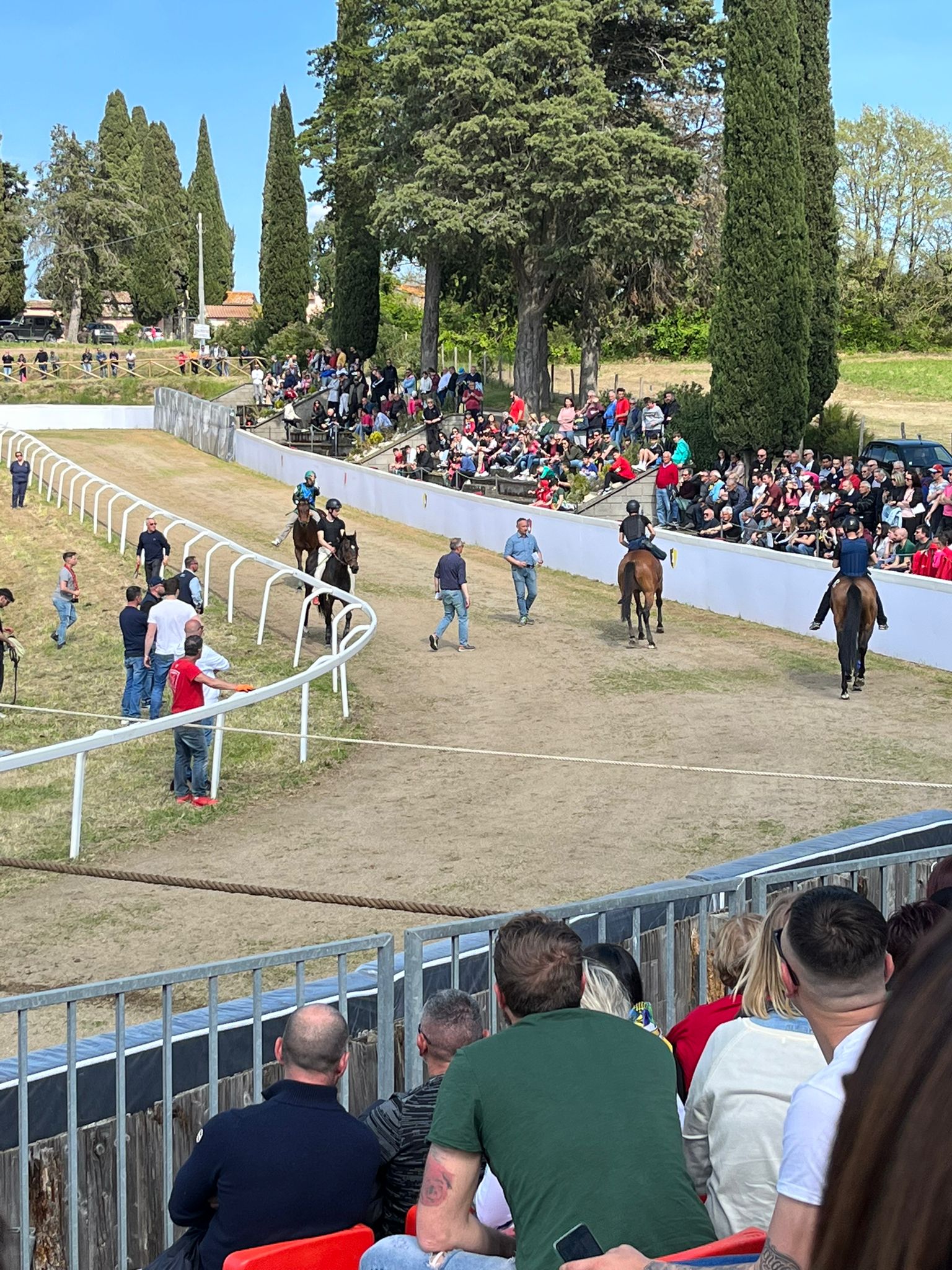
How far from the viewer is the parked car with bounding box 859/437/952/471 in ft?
91.0

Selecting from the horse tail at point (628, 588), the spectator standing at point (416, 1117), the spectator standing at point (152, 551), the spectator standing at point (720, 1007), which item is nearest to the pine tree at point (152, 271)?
the spectator standing at point (152, 551)

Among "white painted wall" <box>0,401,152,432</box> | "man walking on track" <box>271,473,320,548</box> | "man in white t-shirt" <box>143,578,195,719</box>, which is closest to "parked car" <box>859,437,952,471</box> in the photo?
"man walking on track" <box>271,473,320,548</box>

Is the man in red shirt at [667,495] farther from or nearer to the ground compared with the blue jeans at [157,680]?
farther from the ground

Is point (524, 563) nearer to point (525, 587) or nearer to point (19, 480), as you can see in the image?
point (525, 587)

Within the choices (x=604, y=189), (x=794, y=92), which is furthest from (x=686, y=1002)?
(x=604, y=189)

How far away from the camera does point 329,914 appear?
437 inches

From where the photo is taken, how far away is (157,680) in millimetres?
16531

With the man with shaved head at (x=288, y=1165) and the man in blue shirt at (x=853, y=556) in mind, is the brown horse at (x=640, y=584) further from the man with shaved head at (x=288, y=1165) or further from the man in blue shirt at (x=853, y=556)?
the man with shaved head at (x=288, y=1165)

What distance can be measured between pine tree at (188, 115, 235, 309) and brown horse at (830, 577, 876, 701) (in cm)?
7983

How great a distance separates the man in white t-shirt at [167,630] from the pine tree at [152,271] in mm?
68102

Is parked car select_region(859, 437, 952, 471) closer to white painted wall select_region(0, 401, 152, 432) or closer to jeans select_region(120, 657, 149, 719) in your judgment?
jeans select_region(120, 657, 149, 719)

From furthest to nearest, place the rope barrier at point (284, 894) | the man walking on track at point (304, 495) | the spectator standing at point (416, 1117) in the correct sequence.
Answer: the man walking on track at point (304, 495) → the rope barrier at point (284, 894) → the spectator standing at point (416, 1117)

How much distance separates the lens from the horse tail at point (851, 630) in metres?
17.1

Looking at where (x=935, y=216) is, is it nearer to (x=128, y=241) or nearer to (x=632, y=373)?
(x=632, y=373)
